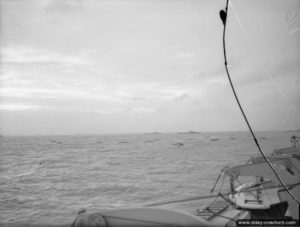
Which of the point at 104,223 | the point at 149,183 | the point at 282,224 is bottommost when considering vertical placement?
the point at 149,183

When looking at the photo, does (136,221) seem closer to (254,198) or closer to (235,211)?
(235,211)

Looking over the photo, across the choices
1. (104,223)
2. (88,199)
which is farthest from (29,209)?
(104,223)

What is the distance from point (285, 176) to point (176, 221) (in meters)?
8.67

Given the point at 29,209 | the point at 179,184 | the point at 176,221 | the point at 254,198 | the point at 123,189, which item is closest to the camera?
the point at 176,221

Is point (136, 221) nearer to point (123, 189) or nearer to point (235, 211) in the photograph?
point (235, 211)

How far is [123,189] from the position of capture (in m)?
27.6

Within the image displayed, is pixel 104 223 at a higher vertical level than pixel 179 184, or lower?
higher

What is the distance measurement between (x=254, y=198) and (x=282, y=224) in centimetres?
606

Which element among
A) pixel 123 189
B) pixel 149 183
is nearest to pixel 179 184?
pixel 149 183

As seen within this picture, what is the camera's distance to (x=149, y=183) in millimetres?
30781

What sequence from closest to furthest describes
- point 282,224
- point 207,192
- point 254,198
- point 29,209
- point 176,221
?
1. point 176,221
2. point 282,224
3. point 254,198
4. point 29,209
5. point 207,192

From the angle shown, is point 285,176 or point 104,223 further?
point 285,176

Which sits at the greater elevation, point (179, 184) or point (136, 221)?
point (136, 221)

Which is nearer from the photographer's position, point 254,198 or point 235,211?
point 235,211
